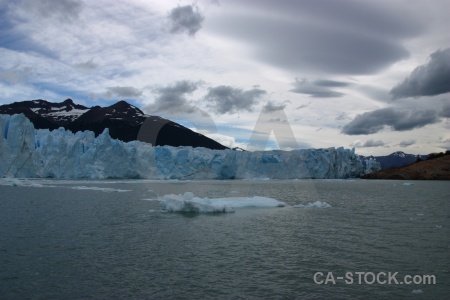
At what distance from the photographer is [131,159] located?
6812cm

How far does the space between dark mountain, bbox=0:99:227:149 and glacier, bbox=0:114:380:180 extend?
18.7 m

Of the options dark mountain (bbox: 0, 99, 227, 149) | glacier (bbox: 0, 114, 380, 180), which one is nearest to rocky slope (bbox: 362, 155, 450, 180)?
glacier (bbox: 0, 114, 380, 180)

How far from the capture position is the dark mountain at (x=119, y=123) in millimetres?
104688

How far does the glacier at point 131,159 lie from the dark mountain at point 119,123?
A: 61.4ft

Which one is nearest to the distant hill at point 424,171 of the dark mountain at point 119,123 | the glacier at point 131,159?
the glacier at point 131,159

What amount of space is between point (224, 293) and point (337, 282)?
122 inches

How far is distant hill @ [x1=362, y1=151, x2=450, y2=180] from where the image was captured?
3684 inches

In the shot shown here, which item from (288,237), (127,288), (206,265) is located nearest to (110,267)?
(127,288)

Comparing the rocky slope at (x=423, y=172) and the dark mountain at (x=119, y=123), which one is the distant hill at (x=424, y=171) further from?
the dark mountain at (x=119, y=123)

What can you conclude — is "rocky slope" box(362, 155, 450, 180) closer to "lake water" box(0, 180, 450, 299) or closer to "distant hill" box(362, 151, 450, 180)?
"distant hill" box(362, 151, 450, 180)

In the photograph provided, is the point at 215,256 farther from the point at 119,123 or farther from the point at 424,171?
the point at 119,123

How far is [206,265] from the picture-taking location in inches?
430

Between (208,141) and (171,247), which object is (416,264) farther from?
(208,141)

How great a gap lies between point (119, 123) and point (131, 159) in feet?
214
